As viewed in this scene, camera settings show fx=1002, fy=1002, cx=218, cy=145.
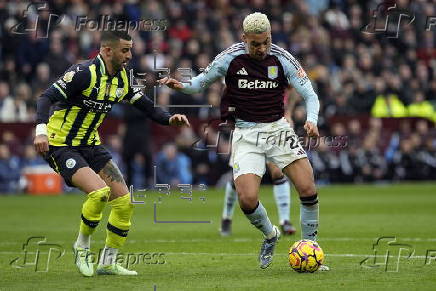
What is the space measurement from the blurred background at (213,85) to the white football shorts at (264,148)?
9.37m

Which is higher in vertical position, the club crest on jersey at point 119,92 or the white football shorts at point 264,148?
the club crest on jersey at point 119,92

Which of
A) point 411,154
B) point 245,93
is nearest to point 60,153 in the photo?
point 245,93

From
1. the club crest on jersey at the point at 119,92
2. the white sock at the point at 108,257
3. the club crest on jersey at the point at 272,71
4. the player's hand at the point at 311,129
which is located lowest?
the white sock at the point at 108,257

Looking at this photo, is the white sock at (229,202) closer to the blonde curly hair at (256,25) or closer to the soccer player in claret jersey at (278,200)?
the soccer player in claret jersey at (278,200)

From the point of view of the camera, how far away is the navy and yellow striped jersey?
9.94 metres

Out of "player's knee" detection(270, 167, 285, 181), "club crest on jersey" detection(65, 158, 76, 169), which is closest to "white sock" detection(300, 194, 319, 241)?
"club crest on jersey" detection(65, 158, 76, 169)

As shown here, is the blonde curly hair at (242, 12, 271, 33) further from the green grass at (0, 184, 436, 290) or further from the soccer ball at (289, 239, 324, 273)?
the green grass at (0, 184, 436, 290)

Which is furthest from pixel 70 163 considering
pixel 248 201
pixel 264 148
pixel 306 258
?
pixel 306 258

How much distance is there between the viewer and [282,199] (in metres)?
14.2

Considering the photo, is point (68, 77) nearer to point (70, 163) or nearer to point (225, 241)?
point (70, 163)

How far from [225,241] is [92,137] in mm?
3629

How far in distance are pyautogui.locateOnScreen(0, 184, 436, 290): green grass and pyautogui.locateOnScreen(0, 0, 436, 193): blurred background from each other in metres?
1.23

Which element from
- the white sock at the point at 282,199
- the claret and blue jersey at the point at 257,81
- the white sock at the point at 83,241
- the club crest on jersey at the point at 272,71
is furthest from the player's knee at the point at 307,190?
the white sock at the point at 282,199

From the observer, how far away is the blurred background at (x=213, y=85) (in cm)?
2319
